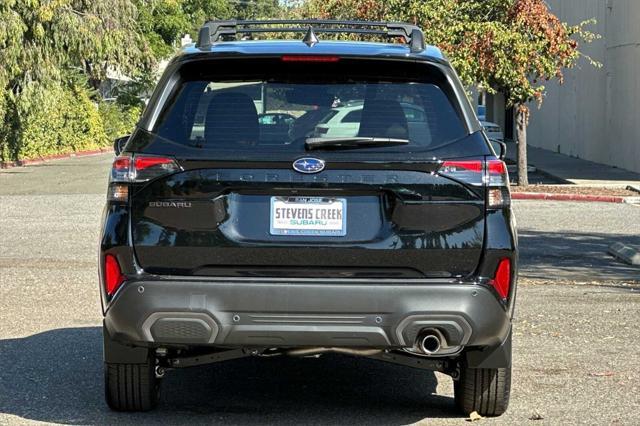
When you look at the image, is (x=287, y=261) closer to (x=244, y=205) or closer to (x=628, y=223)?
(x=244, y=205)

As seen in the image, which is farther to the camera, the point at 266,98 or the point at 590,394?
the point at 590,394

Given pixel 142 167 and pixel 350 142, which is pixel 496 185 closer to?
pixel 350 142

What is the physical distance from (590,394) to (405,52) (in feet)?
8.07

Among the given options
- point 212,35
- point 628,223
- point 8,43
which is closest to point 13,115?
point 8,43

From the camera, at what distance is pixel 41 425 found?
6590 mm

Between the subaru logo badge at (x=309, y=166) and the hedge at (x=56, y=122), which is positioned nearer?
the subaru logo badge at (x=309, y=166)

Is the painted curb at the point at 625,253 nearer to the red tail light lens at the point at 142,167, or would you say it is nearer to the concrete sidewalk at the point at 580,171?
the red tail light lens at the point at 142,167

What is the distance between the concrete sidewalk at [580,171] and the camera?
2927 cm

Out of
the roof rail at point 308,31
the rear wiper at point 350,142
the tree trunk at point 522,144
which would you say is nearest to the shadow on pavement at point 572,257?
the roof rail at point 308,31

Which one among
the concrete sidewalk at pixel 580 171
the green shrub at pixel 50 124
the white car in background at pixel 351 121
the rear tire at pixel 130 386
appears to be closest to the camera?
the white car in background at pixel 351 121

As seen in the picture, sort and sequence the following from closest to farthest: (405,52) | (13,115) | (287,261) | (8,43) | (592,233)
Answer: (287,261) < (405,52) < (592,233) < (8,43) < (13,115)

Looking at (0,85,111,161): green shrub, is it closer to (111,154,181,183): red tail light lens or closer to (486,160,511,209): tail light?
(111,154,181,183): red tail light lens

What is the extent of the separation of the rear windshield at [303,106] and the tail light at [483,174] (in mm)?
143

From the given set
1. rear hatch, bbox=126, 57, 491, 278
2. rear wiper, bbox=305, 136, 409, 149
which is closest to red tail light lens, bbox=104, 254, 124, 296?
rear hatch, bbox=126, 57, 491, 278
